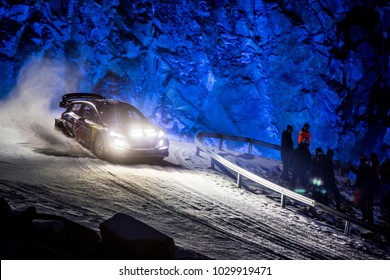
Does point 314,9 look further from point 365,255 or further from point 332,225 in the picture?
point 365,255

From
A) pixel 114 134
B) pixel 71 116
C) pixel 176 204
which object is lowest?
pixel 176 204

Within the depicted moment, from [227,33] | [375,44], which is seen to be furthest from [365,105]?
[227,33]

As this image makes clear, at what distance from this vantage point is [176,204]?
263 inches

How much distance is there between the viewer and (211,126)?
2200cm

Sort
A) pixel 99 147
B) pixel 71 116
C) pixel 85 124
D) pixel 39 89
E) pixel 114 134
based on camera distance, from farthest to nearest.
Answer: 1. pixel 39 89
2. pixel 71 116
3. pixel 85 124
4. pixel 99 147
5. pixel 114 134

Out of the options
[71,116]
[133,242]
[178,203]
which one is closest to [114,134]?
[71,116]

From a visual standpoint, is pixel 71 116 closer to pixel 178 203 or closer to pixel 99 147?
pixel 99 147

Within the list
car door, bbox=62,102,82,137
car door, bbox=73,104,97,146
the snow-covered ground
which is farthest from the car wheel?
car door, bbox=62,102,82,137

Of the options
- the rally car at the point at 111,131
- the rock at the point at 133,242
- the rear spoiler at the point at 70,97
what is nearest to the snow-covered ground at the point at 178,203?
the rally car at the point at 111,131

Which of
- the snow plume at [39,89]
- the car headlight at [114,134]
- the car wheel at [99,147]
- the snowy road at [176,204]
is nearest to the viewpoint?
the snowy road at [176,204]

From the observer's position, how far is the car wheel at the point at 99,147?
9.34 metres

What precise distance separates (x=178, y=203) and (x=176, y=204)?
9cm

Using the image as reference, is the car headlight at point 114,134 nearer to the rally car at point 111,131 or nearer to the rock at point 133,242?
the rally car at point 111,131

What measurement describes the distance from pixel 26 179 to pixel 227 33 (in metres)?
16.4
